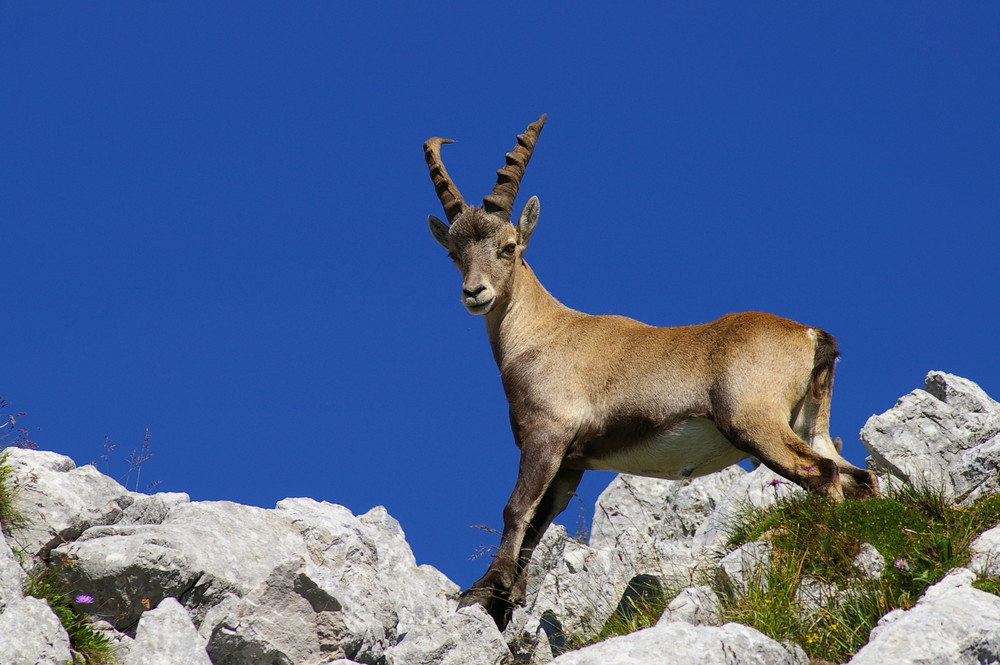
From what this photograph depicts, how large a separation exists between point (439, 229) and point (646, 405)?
138 inches

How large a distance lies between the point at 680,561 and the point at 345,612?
135 inches

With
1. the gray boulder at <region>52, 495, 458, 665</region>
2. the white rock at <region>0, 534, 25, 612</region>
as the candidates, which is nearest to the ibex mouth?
the gray boulder at <region>52, 495, 458, 665</region>

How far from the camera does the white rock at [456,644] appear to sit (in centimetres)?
832

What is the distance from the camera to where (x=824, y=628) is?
8.06 m

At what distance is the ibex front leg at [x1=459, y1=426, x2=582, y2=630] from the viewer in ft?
34.7

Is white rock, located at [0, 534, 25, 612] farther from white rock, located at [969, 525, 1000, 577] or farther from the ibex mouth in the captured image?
white rock, located at [969, 525, 1000, 577]

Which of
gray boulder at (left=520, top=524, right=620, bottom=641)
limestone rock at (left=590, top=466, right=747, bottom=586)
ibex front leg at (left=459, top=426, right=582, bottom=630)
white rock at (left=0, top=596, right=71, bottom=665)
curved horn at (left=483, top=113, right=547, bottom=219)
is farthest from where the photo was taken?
limestone rock at (left=590, top=466, right=747, bottom=586)

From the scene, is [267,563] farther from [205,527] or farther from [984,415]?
[984,415]

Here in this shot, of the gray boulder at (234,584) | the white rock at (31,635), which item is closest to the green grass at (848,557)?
the gray boulder at (234,584)

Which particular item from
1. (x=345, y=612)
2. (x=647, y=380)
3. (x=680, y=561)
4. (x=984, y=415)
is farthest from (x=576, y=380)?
(x=984, y=415)

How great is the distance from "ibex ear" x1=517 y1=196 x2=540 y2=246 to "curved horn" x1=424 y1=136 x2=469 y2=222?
69cm

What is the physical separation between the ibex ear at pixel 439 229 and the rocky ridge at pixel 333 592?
3.19 metres

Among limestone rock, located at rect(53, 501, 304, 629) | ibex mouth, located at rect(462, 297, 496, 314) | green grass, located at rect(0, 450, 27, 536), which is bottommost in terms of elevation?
limestone rock, located at rect(53, 501, 304, 629)

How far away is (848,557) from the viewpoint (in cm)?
891
